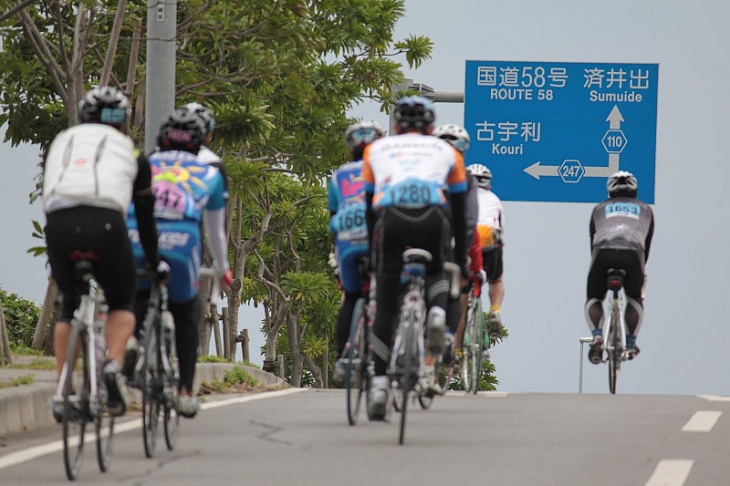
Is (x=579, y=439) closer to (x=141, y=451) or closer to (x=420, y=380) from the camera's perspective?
(x=420, y=380)

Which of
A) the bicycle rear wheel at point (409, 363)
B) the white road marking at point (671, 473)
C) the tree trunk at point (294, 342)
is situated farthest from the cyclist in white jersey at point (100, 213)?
the tree trunk at point (294, 342)

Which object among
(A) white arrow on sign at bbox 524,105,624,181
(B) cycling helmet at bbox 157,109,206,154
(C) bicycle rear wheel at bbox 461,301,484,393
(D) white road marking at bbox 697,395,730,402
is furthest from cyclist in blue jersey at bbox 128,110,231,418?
(A) white arrow on sign at bbox 524,105,624,181

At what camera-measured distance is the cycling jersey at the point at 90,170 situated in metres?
8.16

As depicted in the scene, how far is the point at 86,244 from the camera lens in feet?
26.8

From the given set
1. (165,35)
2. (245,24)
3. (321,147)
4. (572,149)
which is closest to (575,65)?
(572,149)

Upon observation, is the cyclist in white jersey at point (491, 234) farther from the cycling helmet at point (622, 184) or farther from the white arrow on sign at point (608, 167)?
the white arrow on sign at point (608, 167)

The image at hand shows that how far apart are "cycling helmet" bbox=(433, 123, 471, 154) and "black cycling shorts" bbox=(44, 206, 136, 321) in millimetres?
5053

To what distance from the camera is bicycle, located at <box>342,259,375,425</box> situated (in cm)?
1047

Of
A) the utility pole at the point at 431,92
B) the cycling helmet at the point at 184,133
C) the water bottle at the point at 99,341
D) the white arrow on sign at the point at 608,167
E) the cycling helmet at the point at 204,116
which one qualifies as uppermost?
the utility pole at the point at 431,92

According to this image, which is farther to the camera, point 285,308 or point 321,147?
point 285,308

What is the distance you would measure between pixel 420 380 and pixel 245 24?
12.7m

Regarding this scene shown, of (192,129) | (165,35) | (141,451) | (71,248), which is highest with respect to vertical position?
(165,35)

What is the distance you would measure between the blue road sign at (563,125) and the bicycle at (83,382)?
2101cm

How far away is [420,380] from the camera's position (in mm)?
9609
